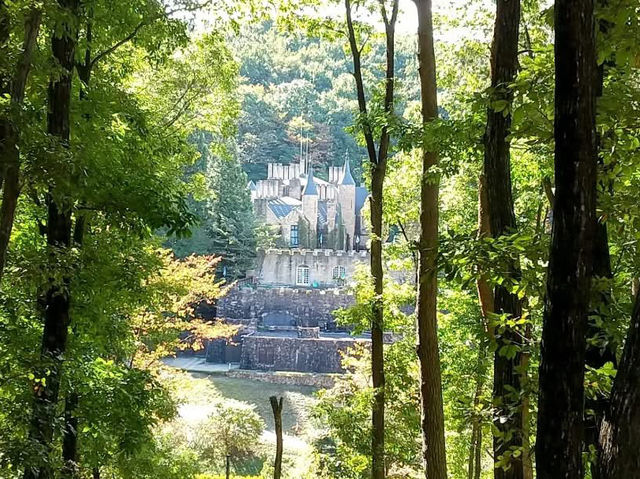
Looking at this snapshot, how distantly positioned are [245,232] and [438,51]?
20415mm

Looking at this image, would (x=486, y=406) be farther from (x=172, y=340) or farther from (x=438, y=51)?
(x=172, y=340)

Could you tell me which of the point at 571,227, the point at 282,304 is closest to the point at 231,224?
the point at 282,304

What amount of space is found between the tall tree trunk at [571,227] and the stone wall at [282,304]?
24.9 meters

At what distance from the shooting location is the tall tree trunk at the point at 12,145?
247 centimetres

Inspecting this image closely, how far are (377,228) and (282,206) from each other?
87.1ft

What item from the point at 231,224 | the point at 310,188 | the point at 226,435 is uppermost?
the point at 310,188

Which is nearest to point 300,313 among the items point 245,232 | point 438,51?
point 245,232

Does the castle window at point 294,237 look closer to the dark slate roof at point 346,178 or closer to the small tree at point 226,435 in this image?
the dark slate roof at point 346,178

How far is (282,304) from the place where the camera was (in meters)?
27.3

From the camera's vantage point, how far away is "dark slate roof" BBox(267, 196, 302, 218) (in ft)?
109

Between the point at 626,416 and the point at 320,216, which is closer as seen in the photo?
the point at 626,416

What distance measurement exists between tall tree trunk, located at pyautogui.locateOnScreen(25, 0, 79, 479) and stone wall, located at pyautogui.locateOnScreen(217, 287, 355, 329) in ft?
74.8

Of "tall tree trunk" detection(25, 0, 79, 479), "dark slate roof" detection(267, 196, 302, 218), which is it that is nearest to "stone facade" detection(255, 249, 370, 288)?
"dark slate roof" detection(267, 196, 302, 218)

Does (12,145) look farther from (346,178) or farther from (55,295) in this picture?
(346,178)
